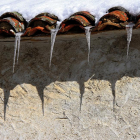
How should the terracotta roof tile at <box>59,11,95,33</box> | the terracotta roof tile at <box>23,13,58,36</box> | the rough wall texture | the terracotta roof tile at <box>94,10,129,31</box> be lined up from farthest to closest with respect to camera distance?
1. the rough wall texture
2. the terracotta roof tile at <box>23,13,58,36</box>
3. the terracotta roof tile at <box>59,11,95,33</box>
4. the terracotta roof tile at <box>94,10,129,31</box>

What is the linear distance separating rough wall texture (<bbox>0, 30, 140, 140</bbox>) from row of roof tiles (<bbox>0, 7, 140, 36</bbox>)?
0.25 meters

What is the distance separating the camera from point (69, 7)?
2.93m

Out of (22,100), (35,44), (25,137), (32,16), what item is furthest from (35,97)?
(32,16)

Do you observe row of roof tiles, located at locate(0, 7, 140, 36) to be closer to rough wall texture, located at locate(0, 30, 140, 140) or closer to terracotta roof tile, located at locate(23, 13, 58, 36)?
terracotta roof tile, located at locate(23, 13, 58, 36)

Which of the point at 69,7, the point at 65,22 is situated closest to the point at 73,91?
the point at 65,22

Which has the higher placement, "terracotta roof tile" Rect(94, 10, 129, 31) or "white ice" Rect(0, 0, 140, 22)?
"white ice" Rect(0, 0, 140, 22)

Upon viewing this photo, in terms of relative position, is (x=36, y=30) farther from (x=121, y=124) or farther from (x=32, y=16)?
(x=121, y=124)

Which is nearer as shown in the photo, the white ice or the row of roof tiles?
the row of roof tiles

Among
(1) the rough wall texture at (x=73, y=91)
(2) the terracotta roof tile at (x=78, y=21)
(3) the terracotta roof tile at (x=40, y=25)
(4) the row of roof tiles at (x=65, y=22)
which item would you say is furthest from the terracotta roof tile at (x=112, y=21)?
(3) the terracotta roof tile at (x=40, y=25)

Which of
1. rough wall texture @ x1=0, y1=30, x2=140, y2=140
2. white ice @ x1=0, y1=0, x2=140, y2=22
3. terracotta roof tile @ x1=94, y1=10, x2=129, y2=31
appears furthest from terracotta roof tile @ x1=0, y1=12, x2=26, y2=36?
terracotta roof tile @ x1=94, y1=10, x2=129, y2=31

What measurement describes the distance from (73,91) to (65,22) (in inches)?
34.0

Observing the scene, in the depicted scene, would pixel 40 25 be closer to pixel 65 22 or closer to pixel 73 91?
pixel 65 22

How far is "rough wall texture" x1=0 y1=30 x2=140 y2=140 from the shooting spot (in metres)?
2.90

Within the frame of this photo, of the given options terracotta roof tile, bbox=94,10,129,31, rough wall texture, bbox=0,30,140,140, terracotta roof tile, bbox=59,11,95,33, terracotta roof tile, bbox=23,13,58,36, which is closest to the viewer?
terracotta roof tile, bbox=94,10,129,31
